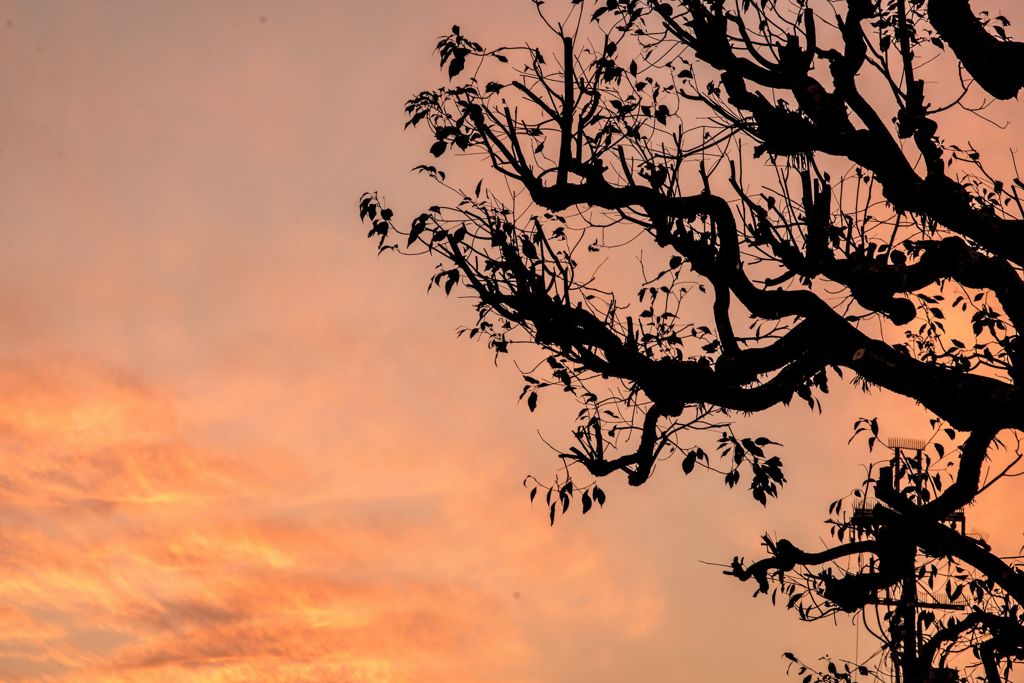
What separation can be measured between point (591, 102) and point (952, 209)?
3684 mm

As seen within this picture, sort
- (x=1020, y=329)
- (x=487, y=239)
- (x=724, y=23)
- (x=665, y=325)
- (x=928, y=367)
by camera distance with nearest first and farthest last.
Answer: (x=928, y=367)
(x=1020, y=329)
(x=724, y=23)
(x=487, y=239)
(x=665, y=325)

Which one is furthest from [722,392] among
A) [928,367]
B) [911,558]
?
[911,558]

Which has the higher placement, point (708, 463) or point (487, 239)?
point (487, 239)

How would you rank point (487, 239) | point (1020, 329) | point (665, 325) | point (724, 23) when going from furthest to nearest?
point (665, 325) < point (487, 239) < point (724, 23) < point (1020, 329)

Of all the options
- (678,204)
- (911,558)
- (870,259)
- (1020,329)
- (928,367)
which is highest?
(678,204)

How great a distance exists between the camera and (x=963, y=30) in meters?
8.02

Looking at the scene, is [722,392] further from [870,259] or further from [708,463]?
[708,463]

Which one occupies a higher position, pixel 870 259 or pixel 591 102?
pixel 591 102

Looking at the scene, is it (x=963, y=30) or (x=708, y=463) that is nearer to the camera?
(x=963, y=30)

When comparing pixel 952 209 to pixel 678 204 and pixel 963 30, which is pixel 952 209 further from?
pixel 678 204

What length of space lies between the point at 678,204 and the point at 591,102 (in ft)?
6.11

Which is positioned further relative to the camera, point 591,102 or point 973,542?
point 591,102

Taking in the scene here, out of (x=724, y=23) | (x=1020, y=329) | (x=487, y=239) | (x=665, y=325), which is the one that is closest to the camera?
(x=1020, y=329)

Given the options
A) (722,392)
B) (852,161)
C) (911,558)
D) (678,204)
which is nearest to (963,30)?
(852,161)
